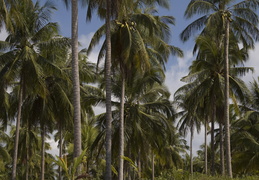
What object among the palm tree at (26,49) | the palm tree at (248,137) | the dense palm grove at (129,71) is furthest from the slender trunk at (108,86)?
the palm tree at (248,137)

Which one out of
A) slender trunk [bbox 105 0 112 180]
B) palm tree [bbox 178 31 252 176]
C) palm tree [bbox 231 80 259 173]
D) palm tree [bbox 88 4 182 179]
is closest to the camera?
slender trunk [bbox 105 0 112 180]

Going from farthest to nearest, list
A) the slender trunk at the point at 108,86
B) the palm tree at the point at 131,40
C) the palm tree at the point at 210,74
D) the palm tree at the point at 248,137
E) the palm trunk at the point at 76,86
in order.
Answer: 1. the palm tree at the point at 248,137
2. the palm tree at the point at 210,74
3. the palm tree at the point at 131,40
4. the slender trunk at the point at 108,86
5. the palm trunk at the point at 76,86

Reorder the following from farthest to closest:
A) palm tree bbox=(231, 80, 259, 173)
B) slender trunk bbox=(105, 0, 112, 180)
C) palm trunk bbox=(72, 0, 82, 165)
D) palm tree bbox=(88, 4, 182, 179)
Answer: palm tree bbox=(231, 80, 259, 173), palm tree bbox=(88, 4, 182, 179), slender trunk bbox=(105, 0, 112, 180), palm trunk bbox=(72, 0, 82, 165)

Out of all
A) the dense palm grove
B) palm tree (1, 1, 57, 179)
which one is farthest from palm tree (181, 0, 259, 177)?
palm tree (1, 1, 57, 179)

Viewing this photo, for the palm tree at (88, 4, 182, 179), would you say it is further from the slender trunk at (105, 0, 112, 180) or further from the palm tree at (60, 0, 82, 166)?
the palm tree at (60, 0, 82, 166)

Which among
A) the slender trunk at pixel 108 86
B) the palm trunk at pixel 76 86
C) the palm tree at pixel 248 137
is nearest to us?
the palm trunk at pixel 76 86

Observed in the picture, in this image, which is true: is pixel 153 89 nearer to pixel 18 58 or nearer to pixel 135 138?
pixel 135 138

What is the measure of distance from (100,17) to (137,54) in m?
2.58

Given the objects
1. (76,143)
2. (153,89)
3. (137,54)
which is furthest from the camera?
(153,89)

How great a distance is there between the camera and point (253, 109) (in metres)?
33.0

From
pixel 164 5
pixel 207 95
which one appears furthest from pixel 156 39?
pixel 207 95

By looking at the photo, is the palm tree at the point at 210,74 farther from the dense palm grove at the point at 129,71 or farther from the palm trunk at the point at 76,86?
the palm trunk at the point at 76,86

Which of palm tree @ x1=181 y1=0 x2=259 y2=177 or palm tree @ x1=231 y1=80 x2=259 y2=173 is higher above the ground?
palm tree @ x1=181 y1=0 x2=259 y2=177

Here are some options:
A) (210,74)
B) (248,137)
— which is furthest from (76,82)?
(248,137)
